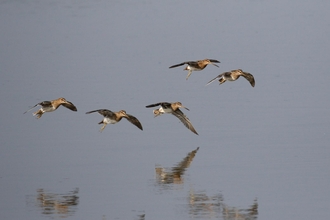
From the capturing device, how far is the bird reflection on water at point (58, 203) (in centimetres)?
1576

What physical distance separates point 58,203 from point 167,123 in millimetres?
6286

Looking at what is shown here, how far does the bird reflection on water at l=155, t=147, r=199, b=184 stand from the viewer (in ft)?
57.2

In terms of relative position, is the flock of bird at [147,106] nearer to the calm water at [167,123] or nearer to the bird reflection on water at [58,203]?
the calm water at [167,123]

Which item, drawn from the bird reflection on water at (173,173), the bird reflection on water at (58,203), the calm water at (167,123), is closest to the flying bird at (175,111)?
the calm water at (167,123)

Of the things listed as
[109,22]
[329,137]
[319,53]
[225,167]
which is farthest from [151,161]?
[109,22]

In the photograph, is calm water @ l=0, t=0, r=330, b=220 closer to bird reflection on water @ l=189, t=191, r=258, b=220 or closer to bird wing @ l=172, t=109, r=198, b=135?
bird reflection on water @ l=189, t=191, r=258, b=220

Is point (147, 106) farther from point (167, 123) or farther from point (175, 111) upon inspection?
point (167, 123)

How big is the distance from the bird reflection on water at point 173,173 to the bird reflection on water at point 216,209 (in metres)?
1.17

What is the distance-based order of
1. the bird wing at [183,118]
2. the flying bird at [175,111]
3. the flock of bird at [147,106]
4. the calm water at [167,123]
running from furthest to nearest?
the bird wing at [183,118] < the flying bird at [175,111] < the flock of bird at [147,106] < the calm water at [167,123]

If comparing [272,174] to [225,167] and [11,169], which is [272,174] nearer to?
[225,167]

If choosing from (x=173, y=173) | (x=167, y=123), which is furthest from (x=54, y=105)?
(x=173, y=173)

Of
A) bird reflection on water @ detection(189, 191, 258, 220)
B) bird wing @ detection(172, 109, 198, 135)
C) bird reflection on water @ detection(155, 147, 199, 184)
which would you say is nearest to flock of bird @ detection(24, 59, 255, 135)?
bird wing @ detection(172, 109, 198, 135)

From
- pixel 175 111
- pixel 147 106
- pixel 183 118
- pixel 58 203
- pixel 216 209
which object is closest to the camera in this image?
pixel 216 209

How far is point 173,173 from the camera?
17.8m
